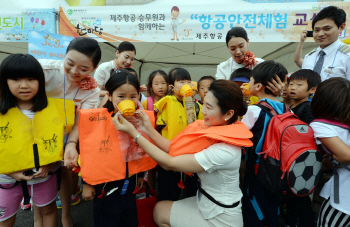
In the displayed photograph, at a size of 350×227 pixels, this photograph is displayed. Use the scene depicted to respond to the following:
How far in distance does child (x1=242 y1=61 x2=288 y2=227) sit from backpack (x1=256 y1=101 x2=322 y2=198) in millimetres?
151

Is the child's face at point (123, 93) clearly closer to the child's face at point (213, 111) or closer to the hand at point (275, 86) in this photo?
the child's face at point (213, 111)

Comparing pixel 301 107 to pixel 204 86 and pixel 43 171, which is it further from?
pixel 43 171

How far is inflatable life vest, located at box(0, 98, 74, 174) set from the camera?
5.04 feet

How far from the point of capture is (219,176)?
160cm

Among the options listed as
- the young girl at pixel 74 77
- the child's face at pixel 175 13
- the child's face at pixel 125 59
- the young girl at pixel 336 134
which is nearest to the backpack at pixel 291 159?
the young girl at pixel 336 134

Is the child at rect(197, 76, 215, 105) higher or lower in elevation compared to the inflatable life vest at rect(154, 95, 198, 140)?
higher

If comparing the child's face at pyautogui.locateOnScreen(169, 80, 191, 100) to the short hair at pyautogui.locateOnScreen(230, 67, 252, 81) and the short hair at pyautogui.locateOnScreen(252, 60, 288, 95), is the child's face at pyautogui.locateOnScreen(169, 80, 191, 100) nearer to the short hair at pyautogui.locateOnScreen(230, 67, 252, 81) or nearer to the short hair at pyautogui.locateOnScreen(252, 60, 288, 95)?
the short hair at pyautogui.locateOnScreen(230, 67, 252, 81)

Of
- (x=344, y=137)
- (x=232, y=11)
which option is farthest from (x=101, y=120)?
(x=232, y=11)

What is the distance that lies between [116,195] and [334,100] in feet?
6.61

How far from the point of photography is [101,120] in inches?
68.9

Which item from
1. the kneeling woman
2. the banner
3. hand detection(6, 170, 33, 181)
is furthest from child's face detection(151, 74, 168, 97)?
the banner

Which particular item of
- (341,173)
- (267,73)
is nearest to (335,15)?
(267,73)

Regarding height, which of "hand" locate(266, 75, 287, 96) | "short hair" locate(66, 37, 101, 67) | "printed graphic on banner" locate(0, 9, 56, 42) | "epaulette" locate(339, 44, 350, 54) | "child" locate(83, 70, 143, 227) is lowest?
"child" locate(83, 70, 143, 227)

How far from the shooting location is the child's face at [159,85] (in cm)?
286
